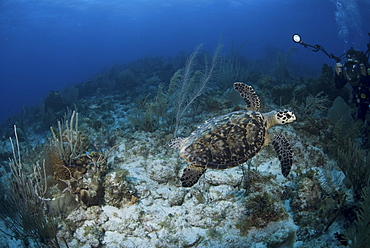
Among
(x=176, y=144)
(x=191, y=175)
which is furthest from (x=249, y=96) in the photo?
(x=191, y=175)

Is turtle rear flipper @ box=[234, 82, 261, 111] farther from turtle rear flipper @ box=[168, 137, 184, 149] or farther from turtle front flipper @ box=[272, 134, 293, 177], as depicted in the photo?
turtle rear flipper @ box=[168, 137, 184, 149]

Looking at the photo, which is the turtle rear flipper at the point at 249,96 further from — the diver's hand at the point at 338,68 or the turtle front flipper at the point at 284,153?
the diver's hand at the point at 338,68

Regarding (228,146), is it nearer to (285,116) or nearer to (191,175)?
→ (191,175)

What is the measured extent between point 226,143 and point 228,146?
6 cm

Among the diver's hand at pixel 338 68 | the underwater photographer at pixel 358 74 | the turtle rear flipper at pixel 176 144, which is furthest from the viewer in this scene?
the diver's hand at pixel 338 68

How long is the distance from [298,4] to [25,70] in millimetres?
116707

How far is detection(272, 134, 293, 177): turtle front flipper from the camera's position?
129 inches

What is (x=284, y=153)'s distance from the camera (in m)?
3.44

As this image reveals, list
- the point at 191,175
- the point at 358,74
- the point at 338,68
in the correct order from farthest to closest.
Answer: the point at 338,68
the point at 358,74
the point at 191,175

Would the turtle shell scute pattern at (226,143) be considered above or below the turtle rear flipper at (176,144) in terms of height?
above

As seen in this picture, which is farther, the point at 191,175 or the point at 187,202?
the point at 187,202

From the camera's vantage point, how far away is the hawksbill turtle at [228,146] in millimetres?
3287

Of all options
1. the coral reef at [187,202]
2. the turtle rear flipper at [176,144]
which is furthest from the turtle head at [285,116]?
the turtle rear flipper at [176,144]

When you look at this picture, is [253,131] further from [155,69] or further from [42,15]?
[42,15]
